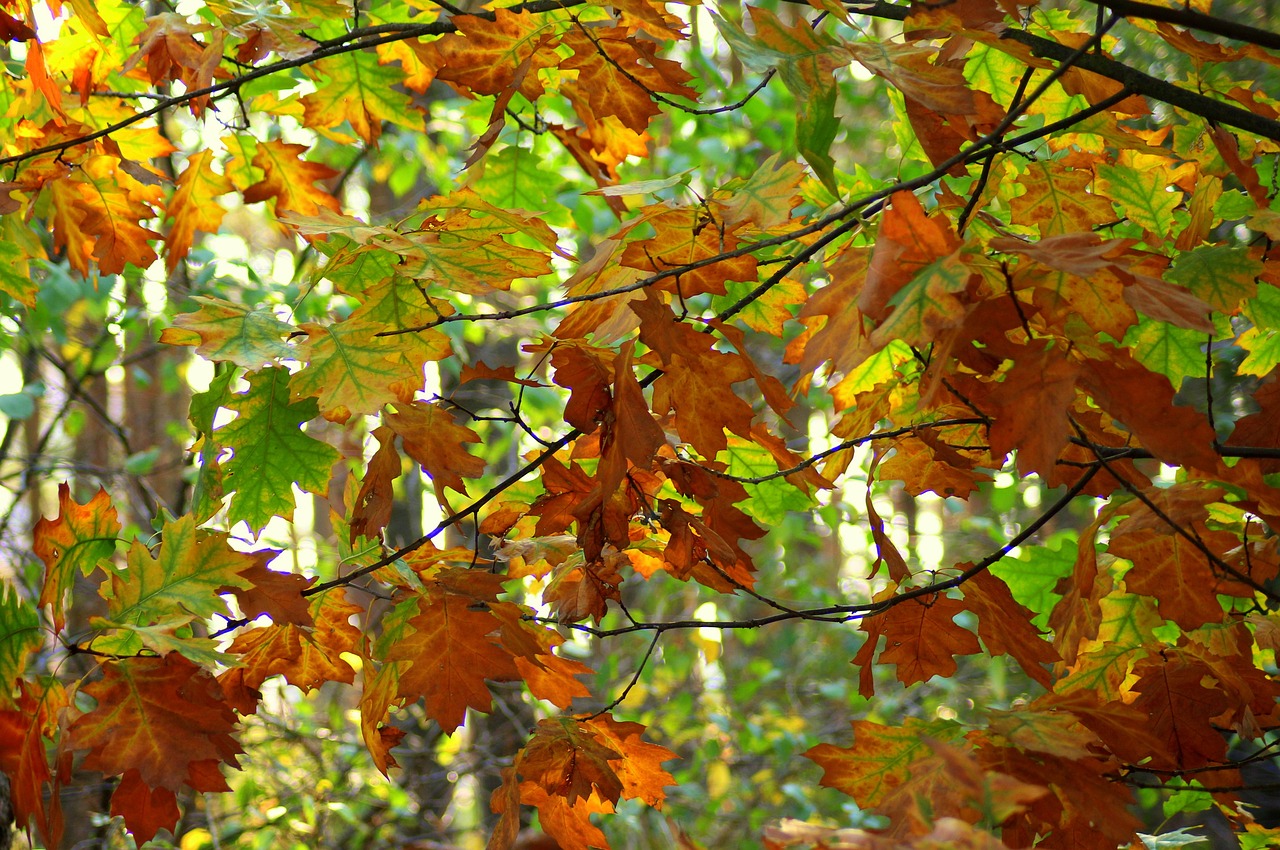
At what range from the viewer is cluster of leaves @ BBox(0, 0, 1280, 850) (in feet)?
3.02

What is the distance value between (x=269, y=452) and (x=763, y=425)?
0.67 metres

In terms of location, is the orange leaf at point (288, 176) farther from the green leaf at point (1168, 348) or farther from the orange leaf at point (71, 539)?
the green leaf at point (1168, 348)

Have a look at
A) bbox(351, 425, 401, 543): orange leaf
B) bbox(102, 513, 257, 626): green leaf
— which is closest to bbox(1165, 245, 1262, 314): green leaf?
bbox(351, 425, 401, 543): orange leaf

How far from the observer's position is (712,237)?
1208 mm

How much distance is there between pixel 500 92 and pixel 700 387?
0.53 meters

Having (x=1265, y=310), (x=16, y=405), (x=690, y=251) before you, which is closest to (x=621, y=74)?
(x=690, y=251)

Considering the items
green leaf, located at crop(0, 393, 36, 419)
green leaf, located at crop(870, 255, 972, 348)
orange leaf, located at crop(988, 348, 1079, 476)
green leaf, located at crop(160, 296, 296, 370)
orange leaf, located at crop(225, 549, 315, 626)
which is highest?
green leaf, located at crop(0, 393, 36, 419)

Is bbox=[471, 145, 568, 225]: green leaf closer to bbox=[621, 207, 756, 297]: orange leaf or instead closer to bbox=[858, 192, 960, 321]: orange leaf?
bbox=[621, 207, 756, 297]: orange leaf

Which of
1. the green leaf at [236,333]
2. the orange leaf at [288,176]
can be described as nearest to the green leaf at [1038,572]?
the green leaf at [236,333]

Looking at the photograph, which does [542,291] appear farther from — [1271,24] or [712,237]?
[712,237]

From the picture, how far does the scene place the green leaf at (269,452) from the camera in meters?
1.23

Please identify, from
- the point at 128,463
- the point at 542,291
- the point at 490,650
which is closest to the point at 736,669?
the point at 542,291

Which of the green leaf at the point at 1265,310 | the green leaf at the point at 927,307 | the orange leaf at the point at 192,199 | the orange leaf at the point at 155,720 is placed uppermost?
the orange leaf at the point at 192,199

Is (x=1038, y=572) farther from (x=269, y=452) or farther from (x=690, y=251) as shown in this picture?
(x=269, y=452)
